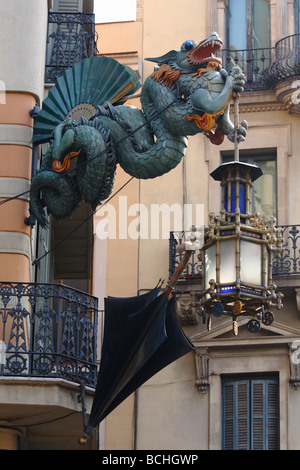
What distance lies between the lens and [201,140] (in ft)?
82.0

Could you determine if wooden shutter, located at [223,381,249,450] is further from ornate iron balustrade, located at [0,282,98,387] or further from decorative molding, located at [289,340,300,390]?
ornate iron balustrade, located at [0,282,98,387]

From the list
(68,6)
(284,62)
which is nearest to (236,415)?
(284,62)

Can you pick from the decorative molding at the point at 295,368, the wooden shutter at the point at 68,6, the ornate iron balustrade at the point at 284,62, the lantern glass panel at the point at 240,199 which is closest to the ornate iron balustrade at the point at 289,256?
the decorative molding at the point at 295,368

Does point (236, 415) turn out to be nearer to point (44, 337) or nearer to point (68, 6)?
point (68, 6)

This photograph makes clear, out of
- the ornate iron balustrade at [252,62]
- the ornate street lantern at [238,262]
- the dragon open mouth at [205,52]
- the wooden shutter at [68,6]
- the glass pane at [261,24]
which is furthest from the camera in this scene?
the glass pane at [261,24]

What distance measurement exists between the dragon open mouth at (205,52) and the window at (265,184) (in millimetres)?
8280

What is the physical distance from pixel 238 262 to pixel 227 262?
0.15m

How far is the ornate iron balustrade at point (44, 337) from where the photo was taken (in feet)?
51.2

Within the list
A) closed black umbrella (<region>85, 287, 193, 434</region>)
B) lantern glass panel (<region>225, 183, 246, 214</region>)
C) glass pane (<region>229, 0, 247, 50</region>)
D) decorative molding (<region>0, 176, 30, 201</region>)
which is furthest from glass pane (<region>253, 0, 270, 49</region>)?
closed black umbrella (<region>85, 287, 193, 434</region>)

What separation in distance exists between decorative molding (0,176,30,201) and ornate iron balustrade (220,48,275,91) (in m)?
8.93

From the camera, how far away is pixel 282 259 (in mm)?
23406

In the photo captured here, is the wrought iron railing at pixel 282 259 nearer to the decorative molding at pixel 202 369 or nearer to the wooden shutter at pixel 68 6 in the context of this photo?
the decorative molding at pixel 202 369
